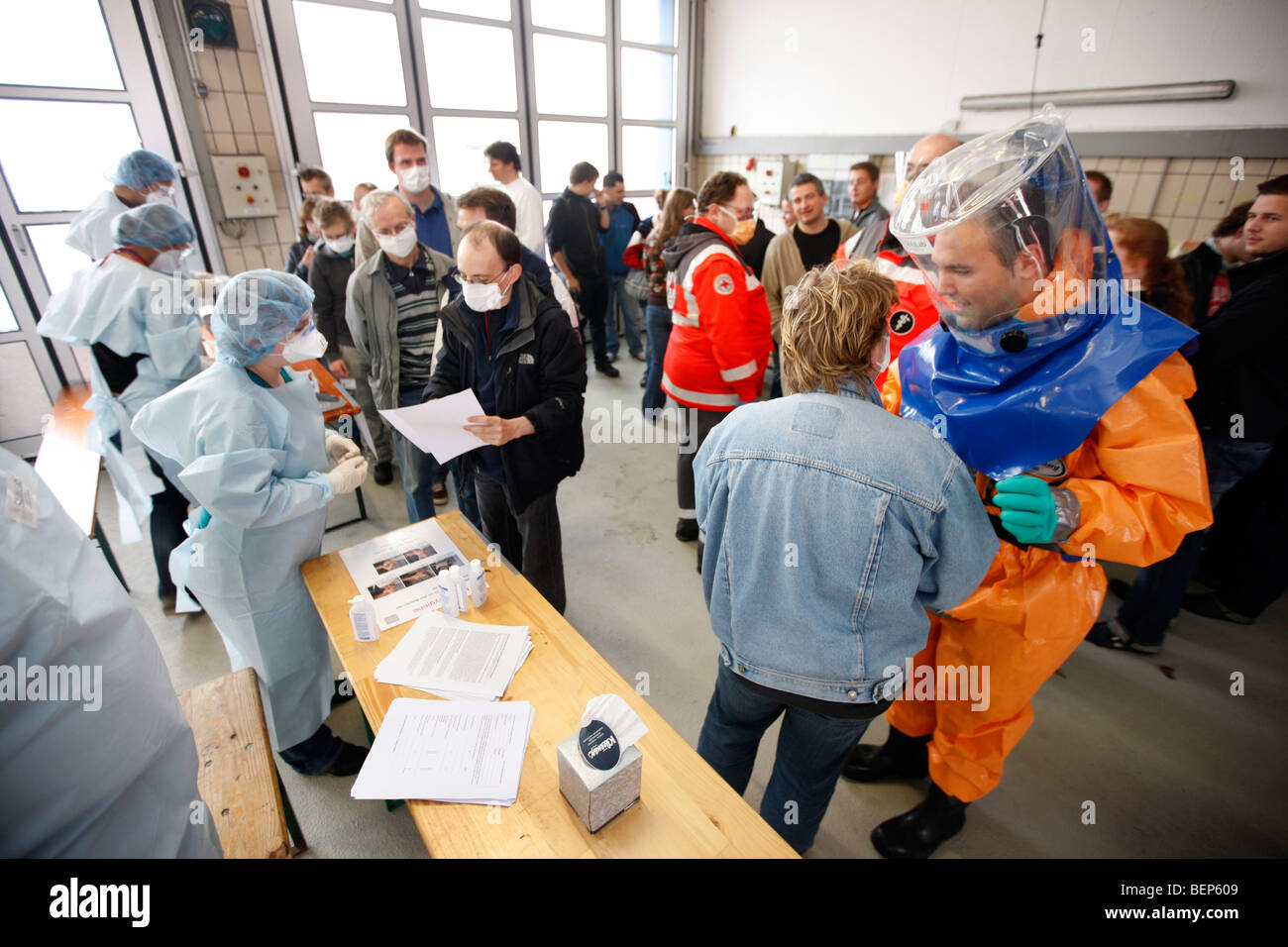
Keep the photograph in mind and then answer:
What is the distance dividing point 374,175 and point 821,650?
5999 millimetres

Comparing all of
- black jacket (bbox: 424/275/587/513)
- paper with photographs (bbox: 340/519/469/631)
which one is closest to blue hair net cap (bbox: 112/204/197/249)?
black jacket (bbox: 424/275/587/513)

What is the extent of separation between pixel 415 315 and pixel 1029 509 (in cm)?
261

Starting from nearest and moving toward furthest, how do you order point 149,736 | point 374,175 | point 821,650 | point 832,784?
point 149,736
point 821,650
point 832,784
point 374,175

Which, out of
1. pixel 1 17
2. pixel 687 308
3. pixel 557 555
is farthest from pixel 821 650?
pixel 1 17

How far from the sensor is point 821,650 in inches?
45.7

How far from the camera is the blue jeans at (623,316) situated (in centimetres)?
597

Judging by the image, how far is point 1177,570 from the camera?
7.89ft

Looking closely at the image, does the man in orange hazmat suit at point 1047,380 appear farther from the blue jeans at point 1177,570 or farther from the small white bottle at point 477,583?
the blue jeans at point 1177,570

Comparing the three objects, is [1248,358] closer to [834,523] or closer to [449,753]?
[834,523]

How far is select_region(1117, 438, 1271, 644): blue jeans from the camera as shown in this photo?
2377mm

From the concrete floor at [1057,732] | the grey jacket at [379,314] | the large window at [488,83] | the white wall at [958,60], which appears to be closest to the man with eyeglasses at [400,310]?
the grey jacket at [379,314]
